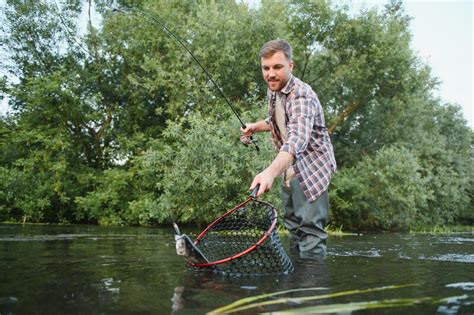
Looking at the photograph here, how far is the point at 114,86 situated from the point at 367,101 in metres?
9.89

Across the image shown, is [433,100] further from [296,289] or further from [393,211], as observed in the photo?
[296,289]

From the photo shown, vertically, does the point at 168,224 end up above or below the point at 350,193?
below

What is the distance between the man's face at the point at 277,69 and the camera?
3.38m

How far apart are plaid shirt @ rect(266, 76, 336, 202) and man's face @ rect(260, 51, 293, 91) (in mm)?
65

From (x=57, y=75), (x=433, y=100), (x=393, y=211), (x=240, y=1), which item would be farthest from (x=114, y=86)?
(x=433, y=100)

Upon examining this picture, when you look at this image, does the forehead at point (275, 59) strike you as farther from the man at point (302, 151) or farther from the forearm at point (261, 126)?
the forearm at point (261, 126)

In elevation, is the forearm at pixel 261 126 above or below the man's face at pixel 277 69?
below

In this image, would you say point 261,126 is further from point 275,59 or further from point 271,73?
point 275,59

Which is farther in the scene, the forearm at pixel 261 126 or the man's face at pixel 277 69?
the forearm at pixel 261 126

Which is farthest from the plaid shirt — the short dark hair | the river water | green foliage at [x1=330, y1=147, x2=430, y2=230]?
green foliage at [x1=330, y1=147, x2=430, y2=230]

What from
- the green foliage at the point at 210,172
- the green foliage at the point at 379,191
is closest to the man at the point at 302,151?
the green foliage at the point at 210,172

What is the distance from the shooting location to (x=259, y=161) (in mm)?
9867

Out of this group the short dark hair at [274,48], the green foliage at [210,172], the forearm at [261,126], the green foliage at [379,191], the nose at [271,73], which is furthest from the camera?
the green foliage at [379,191]

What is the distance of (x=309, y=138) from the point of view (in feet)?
11.5
